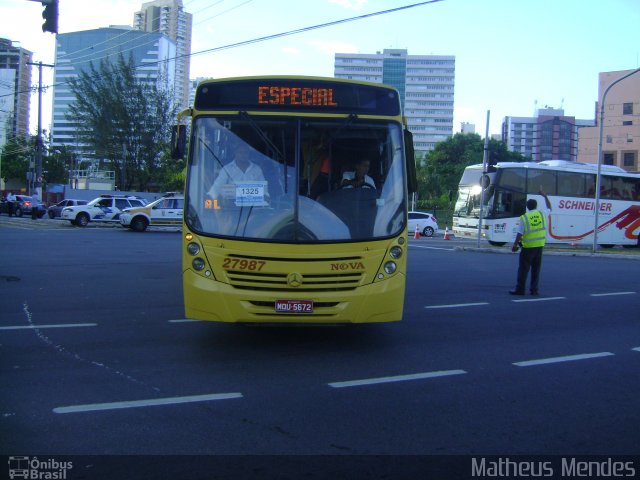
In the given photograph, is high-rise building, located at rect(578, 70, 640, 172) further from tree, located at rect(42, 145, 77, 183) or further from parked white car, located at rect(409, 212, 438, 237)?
tree, located at rect(42, 145, 77, 183)

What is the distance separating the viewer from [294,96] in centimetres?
748

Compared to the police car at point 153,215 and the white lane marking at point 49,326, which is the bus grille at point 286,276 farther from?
the police car at point 153,215

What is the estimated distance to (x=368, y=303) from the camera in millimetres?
7039

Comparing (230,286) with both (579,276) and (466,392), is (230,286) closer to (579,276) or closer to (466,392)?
(466,392)

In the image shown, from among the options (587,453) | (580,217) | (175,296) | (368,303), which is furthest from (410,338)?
(580,217)

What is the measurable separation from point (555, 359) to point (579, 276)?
9.62 meters

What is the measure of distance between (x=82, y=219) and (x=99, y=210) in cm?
107

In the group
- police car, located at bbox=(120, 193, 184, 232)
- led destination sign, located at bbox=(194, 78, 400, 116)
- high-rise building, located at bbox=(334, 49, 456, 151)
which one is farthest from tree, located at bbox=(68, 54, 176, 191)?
high-rise building, located at bbox=(334, 49, 456, 151)

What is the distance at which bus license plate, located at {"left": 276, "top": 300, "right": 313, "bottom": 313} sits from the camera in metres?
6.85

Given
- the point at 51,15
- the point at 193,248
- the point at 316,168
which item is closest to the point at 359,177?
the point at 316,168

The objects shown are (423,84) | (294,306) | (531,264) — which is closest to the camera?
(294,306)

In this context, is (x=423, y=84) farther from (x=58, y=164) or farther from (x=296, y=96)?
(x=296, y=96)

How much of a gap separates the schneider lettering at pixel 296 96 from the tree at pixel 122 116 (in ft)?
154

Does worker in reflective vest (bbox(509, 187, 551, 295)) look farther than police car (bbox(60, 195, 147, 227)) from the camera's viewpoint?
No
